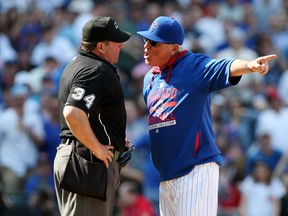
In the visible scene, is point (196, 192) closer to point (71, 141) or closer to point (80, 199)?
point (80, 199)

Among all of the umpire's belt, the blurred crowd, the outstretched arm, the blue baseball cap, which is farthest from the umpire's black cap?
the blurred crowd

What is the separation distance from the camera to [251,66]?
5.77 meters

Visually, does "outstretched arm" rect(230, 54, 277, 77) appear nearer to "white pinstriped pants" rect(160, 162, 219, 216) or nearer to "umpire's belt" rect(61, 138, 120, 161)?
"white pinstriped pants" rect(160, 162, 219, 216)

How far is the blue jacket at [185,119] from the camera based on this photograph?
6.21 m

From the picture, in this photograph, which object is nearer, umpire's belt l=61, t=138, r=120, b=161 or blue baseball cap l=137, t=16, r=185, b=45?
umpire's belt l=61, t=138, r=120, b=161

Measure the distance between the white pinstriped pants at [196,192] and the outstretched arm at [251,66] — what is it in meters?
0.80

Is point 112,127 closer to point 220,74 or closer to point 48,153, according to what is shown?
point 220,74

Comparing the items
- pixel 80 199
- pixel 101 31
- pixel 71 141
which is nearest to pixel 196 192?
pixel 80 199

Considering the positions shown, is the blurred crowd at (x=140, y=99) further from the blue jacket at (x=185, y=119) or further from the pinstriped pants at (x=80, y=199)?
the pinstriped pants at (x=80, y=199)

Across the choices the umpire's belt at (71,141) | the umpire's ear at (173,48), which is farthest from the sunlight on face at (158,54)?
the umpire's belt at (71,141)

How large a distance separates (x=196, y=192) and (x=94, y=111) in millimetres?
1077

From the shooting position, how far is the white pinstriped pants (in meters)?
6.22

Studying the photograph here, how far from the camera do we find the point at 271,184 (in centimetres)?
1123

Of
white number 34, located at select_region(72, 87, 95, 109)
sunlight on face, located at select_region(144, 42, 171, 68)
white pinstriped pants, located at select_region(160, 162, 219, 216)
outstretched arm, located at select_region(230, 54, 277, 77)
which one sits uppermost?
sunlight on face, located at select_region(144, 42, 171, 68)
